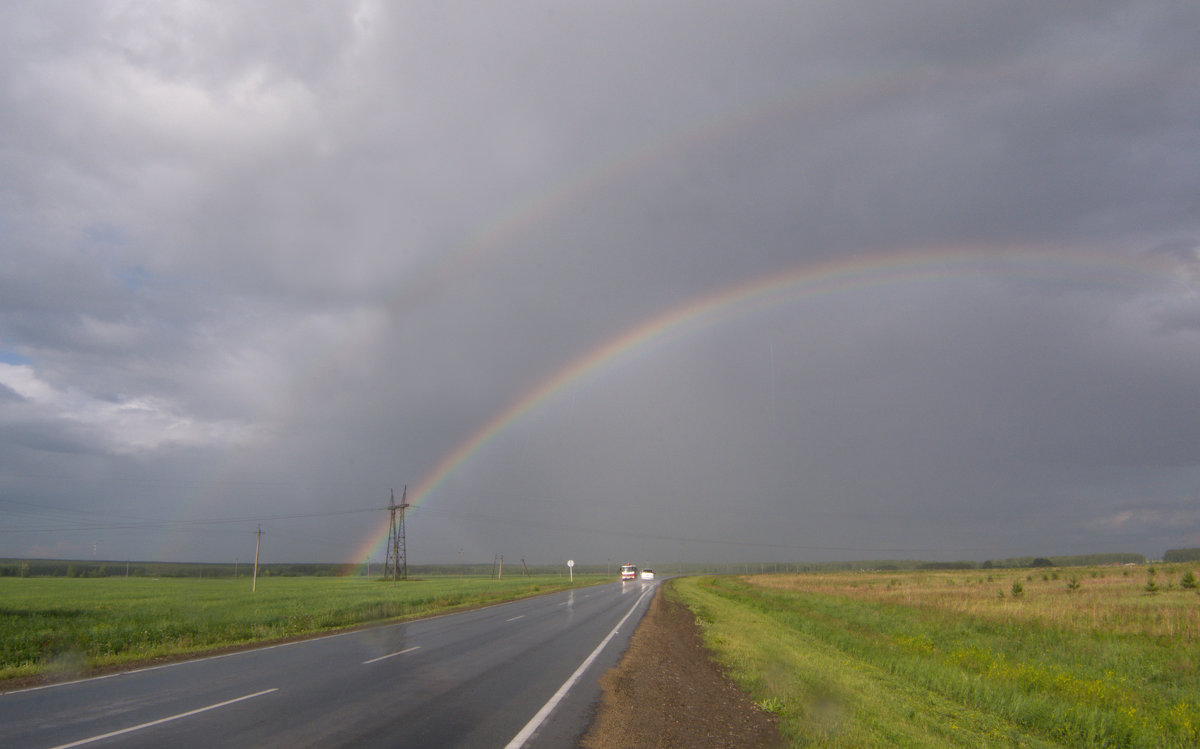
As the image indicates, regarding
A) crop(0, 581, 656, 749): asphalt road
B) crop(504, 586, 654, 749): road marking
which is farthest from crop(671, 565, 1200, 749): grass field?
crop(0, 581, 656, 749): asphalt road

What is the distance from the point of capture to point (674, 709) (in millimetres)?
11094

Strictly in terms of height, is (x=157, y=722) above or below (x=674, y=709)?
above

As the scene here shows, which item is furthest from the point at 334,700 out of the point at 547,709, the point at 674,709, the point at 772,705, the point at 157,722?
the point at 772,705

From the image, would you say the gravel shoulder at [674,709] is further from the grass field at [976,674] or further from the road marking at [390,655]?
the road marking at [390,655]

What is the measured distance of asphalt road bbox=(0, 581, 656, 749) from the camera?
855cm

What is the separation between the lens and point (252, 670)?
1484 centimetres

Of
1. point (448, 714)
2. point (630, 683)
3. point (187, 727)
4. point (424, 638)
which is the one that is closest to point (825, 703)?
point (630, 683)

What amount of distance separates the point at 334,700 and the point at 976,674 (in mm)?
14435

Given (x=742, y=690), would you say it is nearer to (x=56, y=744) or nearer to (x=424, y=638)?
(x=56, y=744)

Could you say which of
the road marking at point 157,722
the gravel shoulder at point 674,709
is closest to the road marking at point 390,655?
the road marking at point 157,722

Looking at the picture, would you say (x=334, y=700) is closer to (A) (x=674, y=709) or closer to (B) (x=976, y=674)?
(A) (x=674, y=709)

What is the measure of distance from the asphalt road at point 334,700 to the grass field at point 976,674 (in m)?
3.61

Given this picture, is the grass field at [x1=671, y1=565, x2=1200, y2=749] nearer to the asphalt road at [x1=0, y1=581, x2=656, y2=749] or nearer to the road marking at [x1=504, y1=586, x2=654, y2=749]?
the road marking at [x1=504, y1=586, x2=654, y2=749]

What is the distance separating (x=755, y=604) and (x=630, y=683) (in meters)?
31.3
